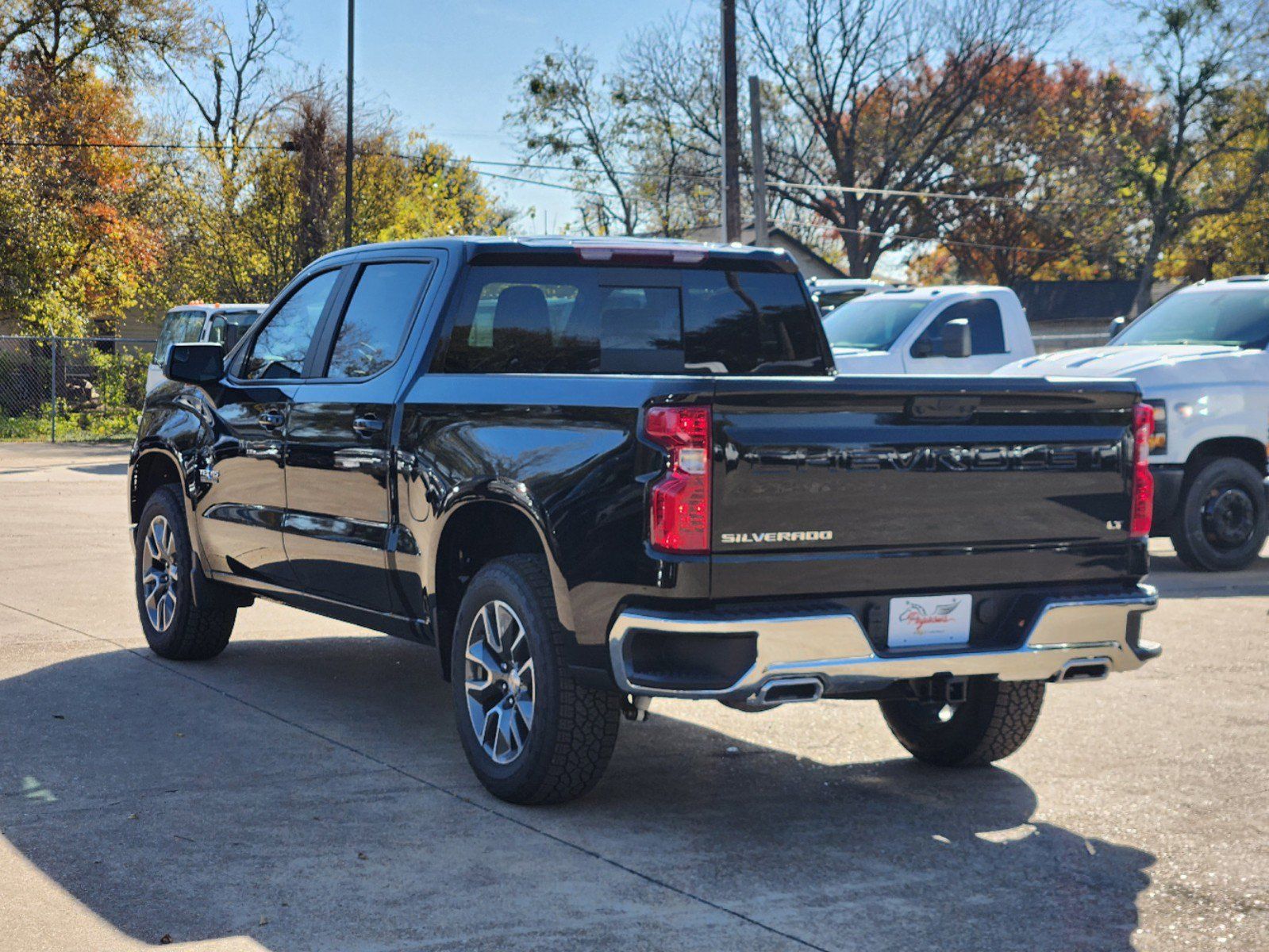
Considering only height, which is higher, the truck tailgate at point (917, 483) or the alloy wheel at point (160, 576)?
the truck tailgate at point (917, 483)

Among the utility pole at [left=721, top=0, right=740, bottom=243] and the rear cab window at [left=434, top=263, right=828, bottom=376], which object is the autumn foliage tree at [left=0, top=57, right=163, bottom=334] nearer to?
the utility pole at [left=721, top=0, right=740, bottom=243]

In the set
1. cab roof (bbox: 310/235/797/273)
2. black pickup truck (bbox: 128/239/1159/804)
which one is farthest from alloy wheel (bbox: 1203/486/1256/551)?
cab roof (bbox: 310/235/797/273)

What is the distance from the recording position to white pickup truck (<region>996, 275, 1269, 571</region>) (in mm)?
11734

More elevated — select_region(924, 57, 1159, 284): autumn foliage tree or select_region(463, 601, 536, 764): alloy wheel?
select_region(924, 57, 1159, 284): autumn foliage tree

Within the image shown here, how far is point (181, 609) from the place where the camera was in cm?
802

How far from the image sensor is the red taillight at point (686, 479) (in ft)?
15.8

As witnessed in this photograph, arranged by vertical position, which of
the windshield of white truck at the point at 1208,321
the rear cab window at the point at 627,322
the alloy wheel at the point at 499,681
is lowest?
the alloy wheel at the point at 499,681

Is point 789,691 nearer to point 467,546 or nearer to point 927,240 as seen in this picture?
point 467,546

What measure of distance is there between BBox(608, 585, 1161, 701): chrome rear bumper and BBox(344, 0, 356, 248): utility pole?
1066 inches

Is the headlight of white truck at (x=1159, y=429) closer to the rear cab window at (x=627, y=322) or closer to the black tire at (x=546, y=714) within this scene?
the rear cab window at (x=627, y=322)

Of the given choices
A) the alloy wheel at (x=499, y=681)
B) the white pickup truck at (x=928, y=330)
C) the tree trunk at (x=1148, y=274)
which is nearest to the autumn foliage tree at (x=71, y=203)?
the white pickup truck at (x=928, y=330)

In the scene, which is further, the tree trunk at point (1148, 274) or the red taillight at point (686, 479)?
the tree trunk at point (1148, 274)

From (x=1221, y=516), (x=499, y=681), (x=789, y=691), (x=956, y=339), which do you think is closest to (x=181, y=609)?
(x=499, y=681)

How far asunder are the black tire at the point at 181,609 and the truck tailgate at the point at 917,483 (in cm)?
393
